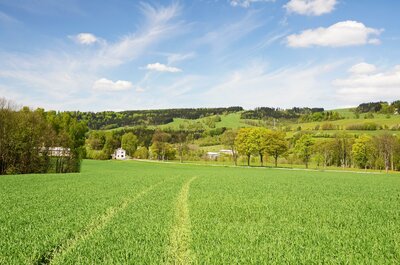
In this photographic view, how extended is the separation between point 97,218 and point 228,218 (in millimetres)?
5731

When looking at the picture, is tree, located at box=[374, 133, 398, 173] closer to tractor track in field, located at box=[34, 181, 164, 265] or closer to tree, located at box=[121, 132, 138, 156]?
tractor track in field, located at box=[34, 181, 164, 265]

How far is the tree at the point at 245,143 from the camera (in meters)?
102

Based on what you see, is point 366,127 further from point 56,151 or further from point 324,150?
point 56,151

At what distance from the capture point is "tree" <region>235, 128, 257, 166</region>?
334ft

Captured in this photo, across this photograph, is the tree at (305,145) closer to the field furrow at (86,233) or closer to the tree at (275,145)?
the tree at (275,145)

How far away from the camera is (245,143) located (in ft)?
339

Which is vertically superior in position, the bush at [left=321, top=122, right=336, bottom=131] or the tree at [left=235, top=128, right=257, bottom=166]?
the bush at [left=321, top=122, right=336, bottom=131]

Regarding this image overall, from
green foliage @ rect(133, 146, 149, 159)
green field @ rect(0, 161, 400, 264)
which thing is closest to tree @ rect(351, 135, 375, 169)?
green field @ rect(0, 161, 400, 264)

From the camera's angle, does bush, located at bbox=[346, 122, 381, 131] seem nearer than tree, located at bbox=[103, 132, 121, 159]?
No

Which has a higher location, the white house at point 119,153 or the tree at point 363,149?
the tree at point 363,149

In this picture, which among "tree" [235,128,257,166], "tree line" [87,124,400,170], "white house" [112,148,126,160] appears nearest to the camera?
"tree line" [87,124,400,170]

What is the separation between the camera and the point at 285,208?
57.5 feet

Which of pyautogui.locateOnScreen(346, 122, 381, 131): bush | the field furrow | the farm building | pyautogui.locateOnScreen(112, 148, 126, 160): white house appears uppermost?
pyautogui.locateOnScreen(346, 122, 381, 131): bush

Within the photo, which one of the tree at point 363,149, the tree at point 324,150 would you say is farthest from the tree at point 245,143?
the tree at point 363,149
